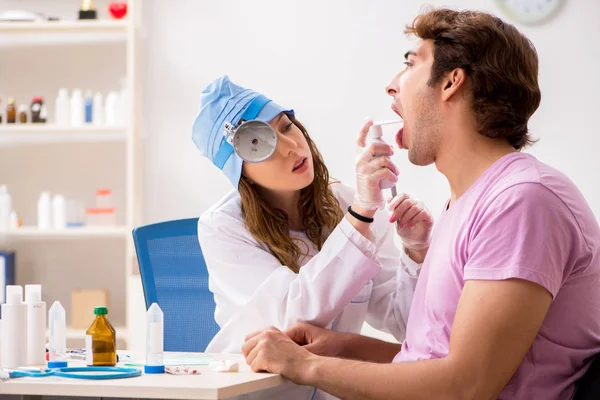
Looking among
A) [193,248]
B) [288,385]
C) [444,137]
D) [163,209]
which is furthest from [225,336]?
[163,209]

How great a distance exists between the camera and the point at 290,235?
2100 millimetres

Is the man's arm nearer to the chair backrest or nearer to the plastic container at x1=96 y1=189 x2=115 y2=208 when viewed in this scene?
the chair backrest

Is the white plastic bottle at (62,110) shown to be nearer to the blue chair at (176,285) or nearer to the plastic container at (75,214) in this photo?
the plastic container at (75,214)

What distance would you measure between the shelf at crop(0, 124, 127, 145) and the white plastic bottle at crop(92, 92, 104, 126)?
0.06m

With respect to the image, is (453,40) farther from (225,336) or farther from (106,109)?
(106,109)

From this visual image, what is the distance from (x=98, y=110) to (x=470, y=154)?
9.07 ft

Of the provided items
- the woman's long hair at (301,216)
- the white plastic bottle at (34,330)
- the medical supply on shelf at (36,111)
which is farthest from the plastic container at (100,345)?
the medical supply on shelf at (36,111)

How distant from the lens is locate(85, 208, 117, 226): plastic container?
399cm

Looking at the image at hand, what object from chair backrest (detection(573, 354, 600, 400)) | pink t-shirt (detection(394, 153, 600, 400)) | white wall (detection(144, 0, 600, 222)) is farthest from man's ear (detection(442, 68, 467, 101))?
white wall (detection(144, 0, 600, 222))

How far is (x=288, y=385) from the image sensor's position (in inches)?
74.8

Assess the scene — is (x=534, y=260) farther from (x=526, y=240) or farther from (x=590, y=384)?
(x=590, y=384)

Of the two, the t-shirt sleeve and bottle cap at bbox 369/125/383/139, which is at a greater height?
bottle cap at bbox 369/125/383/139

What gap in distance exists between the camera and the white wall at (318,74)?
12.6ft

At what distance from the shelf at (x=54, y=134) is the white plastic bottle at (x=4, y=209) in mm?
297
